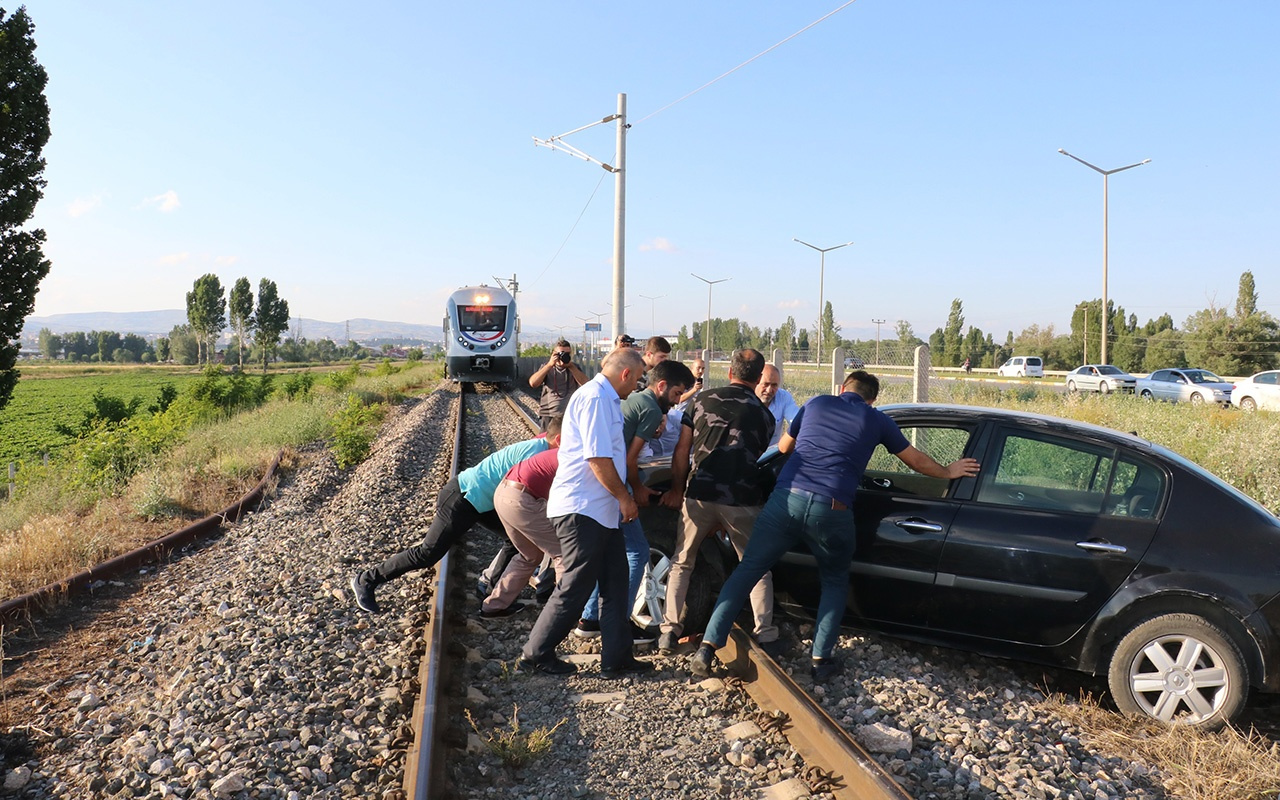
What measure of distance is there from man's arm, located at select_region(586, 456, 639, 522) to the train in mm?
22051

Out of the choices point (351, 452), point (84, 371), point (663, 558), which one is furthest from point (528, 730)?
point (84, 371)

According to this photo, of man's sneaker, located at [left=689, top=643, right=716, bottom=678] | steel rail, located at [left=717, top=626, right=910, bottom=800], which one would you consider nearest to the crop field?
man's sneaker, located at [left=689, top=643, right=716, bottom=678]

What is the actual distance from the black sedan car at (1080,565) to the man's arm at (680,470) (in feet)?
2.52

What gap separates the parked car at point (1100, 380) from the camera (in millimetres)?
34938

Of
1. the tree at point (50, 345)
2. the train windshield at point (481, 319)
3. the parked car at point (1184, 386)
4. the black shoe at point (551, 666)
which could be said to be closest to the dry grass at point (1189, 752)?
the black shoe at point (551, 666)

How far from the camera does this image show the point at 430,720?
384cm

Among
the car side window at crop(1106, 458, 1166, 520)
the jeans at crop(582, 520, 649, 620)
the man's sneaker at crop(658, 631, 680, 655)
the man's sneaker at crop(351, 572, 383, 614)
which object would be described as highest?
the car side window at crop(1106, 458, 1166, 520)

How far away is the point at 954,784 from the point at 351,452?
12011 millimetres

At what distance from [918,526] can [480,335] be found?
73.9ft

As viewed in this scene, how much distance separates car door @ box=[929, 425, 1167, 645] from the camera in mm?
4344

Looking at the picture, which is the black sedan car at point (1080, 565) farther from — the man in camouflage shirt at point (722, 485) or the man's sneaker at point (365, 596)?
the man's sneaker at point (365, 596)

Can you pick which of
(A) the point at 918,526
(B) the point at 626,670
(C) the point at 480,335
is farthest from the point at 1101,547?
(C) the point at 480,335

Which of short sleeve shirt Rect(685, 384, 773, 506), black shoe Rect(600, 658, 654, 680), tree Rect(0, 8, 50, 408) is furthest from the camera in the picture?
tree Rect(0, 8, 50, 408)

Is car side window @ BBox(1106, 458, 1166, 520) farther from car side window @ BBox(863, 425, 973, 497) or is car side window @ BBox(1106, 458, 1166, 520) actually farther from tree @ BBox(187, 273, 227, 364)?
tree @ BBox(187, 273, 227, 364)
